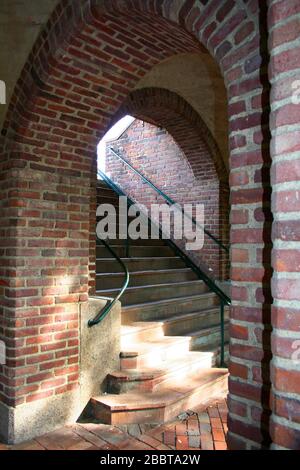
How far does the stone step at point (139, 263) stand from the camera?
503cm

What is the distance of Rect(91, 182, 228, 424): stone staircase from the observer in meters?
3.41

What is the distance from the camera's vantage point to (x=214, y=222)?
252 inches

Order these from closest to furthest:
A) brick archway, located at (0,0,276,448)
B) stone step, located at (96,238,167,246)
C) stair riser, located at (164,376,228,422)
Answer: brick archway, located at (0,0,276,448) → stair riser, located at (164,376,228,422) → stone step, located at (96,238,167,246)

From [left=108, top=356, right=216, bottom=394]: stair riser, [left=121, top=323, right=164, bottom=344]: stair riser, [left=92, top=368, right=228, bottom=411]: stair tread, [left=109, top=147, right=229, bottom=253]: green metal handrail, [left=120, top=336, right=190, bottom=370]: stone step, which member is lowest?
[left=92, top=368, right=228, bottom=411]: stair tread

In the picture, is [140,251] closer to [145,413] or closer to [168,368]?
[168,368]

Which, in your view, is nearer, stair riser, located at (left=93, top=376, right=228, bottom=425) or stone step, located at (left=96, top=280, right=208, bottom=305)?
stair riser, located at (left=93, top=376, right=228, bottom=425)

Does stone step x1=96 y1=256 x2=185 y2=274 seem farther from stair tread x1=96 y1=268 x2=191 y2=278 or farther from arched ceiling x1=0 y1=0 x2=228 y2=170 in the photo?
arched ceiling x1=0 y1=0 x2=228 y2=170

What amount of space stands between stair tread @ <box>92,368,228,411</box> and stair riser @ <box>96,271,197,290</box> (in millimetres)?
1436

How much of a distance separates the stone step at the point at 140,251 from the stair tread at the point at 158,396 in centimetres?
222

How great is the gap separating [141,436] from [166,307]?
1.86 metres

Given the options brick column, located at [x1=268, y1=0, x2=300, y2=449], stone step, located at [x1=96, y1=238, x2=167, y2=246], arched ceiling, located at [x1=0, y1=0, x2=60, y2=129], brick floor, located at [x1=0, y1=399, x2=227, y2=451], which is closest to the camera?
brick column, located at [x1=268, y1=0, x2=300, y2=449]

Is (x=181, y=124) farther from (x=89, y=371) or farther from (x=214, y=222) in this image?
(x=89, y=371)

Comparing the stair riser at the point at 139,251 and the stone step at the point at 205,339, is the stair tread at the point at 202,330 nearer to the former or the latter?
the stone step at the point at 205,339

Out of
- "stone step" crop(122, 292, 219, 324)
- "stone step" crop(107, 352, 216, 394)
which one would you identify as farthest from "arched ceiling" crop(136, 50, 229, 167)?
"stone step" crop(107, 352, 216, 394)
